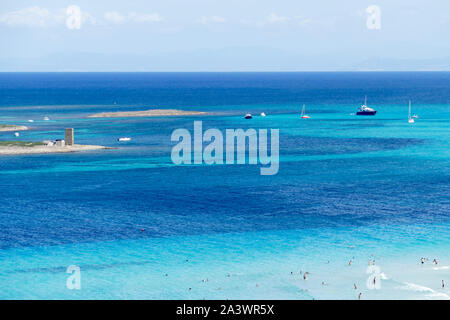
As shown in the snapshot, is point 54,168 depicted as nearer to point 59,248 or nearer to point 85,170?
point 85,170

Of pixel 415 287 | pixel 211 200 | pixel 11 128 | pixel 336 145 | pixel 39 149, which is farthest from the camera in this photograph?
pixel 11 128

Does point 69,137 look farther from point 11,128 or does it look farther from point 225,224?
point 225,224

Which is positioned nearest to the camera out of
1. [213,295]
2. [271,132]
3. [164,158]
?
[213,295]

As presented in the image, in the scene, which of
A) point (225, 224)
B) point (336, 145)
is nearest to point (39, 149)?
point (336, 145)

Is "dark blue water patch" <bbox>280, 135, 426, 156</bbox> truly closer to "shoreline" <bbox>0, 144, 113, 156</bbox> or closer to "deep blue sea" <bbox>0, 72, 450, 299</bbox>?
"deep blue sea" <bbox>0, 72, 450, 299</bbox>

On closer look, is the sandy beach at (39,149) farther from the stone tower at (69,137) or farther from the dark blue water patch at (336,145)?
the dark blue water patch at (336,145)

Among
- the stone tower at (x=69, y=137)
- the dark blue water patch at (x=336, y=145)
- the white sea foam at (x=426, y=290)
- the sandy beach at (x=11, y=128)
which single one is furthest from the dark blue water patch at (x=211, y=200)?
the sandy beach at (x=11, y=128)

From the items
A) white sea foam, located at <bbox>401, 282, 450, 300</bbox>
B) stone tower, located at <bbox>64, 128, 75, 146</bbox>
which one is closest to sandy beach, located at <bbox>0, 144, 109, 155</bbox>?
stone tower, located at <bbox>64, 128, 75, 146</bbox>

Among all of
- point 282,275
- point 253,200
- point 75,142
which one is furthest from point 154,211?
point 75,142

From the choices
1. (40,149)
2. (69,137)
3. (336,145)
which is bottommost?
(336,145)
